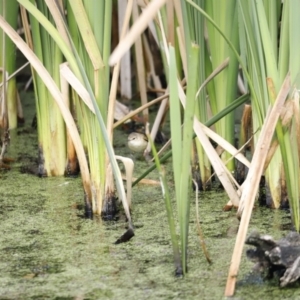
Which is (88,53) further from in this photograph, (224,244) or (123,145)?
(123,145)

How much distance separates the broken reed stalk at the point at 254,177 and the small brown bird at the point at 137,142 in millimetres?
697

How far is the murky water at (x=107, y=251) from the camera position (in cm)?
117

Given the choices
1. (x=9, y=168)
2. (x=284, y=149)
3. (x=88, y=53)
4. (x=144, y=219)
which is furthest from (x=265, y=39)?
(x=9, y=168)

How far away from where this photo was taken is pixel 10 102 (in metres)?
2.21

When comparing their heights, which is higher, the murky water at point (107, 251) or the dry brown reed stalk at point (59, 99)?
the dry brown reed stalk at point (59, 99)

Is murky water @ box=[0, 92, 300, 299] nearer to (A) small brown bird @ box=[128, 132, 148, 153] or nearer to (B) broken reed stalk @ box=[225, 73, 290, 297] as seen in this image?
(B) broken reed stalk @ box=[225, 73, 290, 297]

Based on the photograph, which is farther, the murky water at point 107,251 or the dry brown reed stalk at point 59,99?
the dry brown reed stalk at point 59,99

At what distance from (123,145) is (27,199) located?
53 cm

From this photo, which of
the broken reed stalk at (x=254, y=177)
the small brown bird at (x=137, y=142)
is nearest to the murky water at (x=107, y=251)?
the broken reed stalk at (x=254, y=177)

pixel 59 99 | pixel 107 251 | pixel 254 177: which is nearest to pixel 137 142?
pixel 59 99

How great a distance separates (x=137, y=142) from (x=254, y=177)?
86 centimetres

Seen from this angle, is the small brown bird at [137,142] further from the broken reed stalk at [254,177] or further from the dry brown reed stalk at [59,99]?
the broken reed stalk at [254,177]

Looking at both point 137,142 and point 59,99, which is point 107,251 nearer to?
point 59,99

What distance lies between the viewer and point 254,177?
3.91ft
